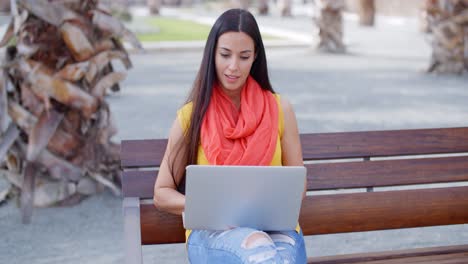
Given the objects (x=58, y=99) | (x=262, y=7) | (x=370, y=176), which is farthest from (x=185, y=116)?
(x=262, y=7)

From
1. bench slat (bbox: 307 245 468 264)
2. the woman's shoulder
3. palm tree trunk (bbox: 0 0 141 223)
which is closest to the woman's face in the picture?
the woman's shoulder

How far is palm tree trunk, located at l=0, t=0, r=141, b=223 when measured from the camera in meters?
5.51

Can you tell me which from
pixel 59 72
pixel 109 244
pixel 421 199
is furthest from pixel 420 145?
pixel 59 72

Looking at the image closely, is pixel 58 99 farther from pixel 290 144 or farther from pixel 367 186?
pixel 290 144

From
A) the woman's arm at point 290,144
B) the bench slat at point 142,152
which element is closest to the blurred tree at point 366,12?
the bench slat at point 142,152

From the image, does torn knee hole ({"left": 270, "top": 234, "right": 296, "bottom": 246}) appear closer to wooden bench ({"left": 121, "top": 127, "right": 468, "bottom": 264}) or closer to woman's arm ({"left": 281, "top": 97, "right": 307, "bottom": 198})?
woman's arm ({"left": 281, "top": 97, "right": 307, "bottom": 198})

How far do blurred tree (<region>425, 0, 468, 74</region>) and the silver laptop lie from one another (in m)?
11.4

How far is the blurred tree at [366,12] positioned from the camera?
28078 millimetres

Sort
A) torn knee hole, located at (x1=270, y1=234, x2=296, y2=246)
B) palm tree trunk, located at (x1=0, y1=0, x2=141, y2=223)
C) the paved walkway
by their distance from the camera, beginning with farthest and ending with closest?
palm tree trunk, located at (x1=0, y1=0, x2=141, y2=223) → the paved walkway → torn knee hole, located at (x1=270, y1=234, x2=296, y2=246)

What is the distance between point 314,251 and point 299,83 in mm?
7955

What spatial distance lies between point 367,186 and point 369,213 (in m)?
0.12

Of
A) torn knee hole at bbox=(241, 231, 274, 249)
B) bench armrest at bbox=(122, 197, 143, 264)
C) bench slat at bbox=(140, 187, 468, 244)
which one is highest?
torn knee hole at bbox=(241, 231, 274, 249)

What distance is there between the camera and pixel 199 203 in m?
2.72

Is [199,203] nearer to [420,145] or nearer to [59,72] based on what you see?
[420,145]
